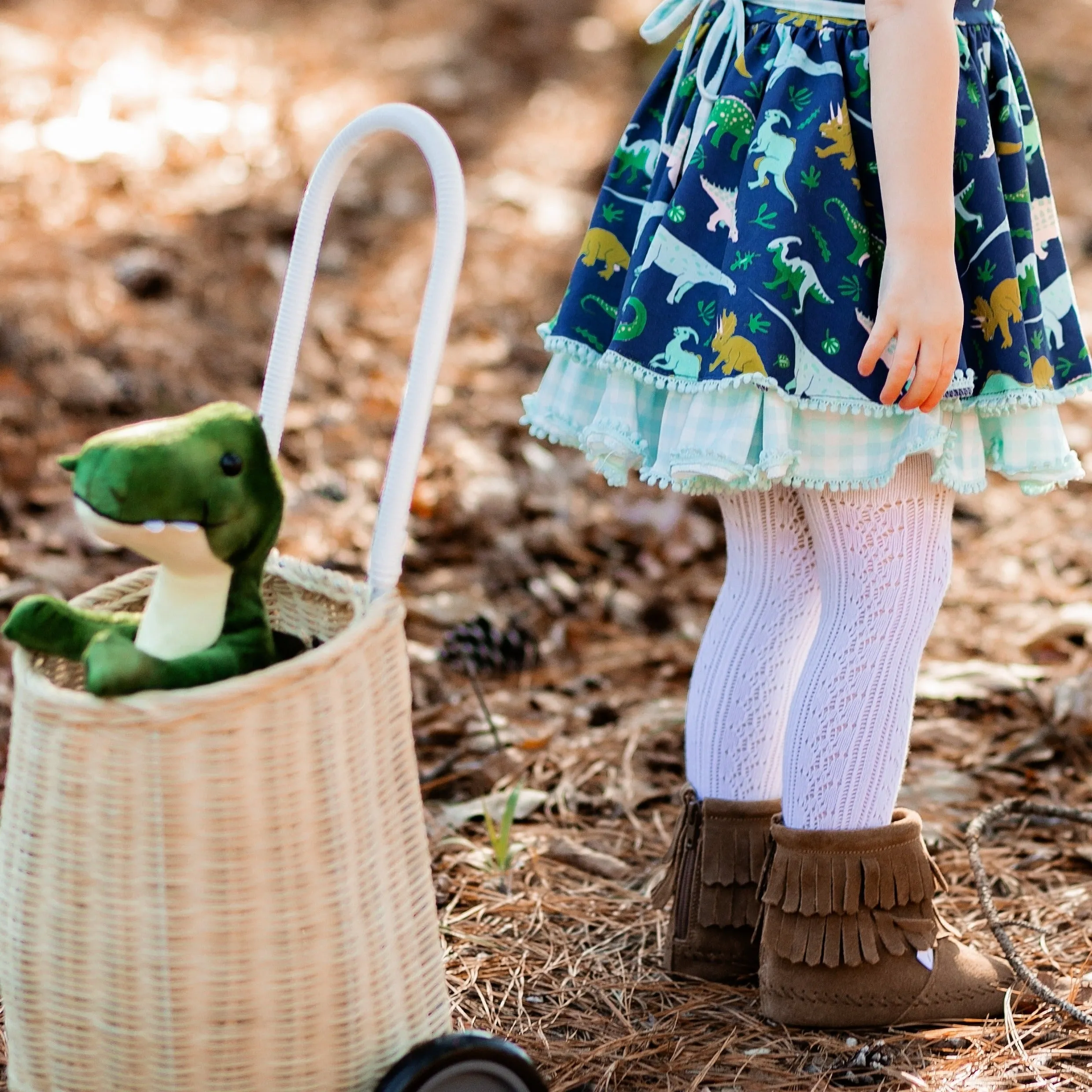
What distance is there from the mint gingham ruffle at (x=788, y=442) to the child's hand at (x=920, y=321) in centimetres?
6

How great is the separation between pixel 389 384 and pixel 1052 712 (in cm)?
184

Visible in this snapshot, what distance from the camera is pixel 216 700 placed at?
3.60 ft

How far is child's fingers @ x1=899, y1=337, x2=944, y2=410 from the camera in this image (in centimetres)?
131

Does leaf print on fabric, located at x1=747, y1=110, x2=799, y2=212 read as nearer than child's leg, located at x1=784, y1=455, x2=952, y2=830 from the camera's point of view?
Yes

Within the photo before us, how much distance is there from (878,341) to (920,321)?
1.7 inches

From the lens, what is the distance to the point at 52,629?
1213 millimetres

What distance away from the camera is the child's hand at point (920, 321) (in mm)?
1309

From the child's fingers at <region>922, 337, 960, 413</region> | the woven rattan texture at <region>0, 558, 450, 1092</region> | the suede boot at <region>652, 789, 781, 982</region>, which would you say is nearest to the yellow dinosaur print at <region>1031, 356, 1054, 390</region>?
the child's fingers at <region>922, 337, 960, 413</region>

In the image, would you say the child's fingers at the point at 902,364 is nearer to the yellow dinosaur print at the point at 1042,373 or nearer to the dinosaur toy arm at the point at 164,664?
the yellow dinosaur print at the point at 1042,373

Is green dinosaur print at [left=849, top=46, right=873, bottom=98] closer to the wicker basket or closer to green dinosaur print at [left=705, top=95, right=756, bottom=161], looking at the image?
green dinosaur print at [left=705, top=95, right=756, bottom=161]

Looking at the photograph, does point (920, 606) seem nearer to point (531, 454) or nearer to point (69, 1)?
point (531, 454)

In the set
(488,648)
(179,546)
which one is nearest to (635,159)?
(179,546)

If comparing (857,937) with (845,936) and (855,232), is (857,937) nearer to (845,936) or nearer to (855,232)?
(845,936)

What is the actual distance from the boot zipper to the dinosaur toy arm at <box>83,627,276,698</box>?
66 cm
